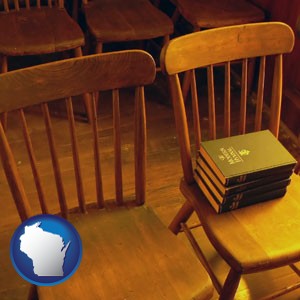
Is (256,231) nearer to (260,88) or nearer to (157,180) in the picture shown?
(260,88)

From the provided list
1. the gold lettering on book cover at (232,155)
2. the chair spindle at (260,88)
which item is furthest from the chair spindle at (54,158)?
the chair spindle at (260,88)

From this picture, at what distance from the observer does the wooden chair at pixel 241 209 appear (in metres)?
1.19

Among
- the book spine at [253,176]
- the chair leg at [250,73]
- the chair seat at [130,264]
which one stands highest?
the book spine at [253,176]

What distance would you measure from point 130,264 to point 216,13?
4.98ft

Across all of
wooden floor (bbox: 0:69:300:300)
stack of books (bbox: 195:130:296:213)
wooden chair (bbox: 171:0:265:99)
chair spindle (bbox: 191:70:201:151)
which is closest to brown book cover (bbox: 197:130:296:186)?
stack of books (bbox: 195:130:296:213)

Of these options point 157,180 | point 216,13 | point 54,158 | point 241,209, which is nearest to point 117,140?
point 54,158

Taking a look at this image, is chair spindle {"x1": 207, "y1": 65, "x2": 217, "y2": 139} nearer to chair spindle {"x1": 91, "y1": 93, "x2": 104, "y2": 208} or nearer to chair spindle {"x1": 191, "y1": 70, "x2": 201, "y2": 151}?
chair spindle {"x1": 191, "y1": 70, "x2": 201, "y2": 151}

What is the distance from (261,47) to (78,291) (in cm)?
87

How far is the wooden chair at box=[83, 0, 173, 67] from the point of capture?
210cm

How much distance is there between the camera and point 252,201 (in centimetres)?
129

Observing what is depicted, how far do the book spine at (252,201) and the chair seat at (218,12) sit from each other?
114 cm

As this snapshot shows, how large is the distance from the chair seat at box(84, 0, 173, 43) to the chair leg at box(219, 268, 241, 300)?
1.25 metres

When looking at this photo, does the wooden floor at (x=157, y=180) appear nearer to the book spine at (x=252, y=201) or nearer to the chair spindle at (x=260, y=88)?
the book spine at (x=252, y=201)

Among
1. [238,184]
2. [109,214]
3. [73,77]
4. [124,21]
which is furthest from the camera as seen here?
[124,21]
